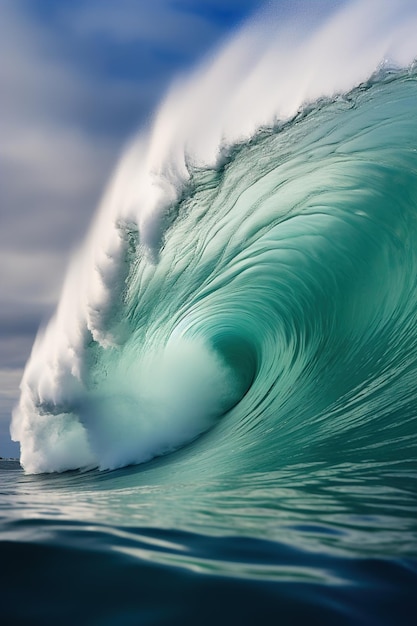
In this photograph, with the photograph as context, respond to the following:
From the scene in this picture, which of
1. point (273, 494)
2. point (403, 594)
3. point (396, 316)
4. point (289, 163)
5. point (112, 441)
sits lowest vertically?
point (403, 594)

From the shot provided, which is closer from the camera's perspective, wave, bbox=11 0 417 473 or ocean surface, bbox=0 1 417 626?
ocean surface, bbox=0 1 417 626

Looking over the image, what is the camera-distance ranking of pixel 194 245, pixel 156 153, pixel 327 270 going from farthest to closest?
pixel 327 270 → pixel 194 245 → pixel 156 153

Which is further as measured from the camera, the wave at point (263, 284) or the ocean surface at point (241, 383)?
the wave at point (263, 284)

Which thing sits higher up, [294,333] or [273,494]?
[294,333]

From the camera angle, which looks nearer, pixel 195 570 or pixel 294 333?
pixel 195 570

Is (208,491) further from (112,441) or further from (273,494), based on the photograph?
(112,441)

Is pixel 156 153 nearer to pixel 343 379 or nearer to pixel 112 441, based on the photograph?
pixel 343 379

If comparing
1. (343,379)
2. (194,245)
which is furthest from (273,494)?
(194,245)

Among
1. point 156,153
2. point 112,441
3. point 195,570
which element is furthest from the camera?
point 112,441
